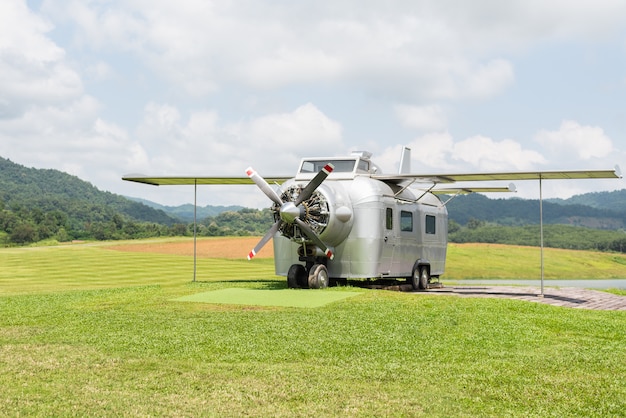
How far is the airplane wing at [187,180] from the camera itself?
24.2 m

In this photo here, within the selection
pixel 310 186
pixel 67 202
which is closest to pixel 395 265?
pixel 310 186

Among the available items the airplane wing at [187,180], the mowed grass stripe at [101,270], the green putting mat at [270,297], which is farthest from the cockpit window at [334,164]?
the mowed grass stripe at [101,270]

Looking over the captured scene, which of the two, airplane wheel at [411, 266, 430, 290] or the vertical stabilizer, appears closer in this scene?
airplane wheel at [411, 266, 430, 290]

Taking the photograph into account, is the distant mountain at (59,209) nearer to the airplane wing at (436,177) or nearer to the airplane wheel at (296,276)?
the airplane wing at (436,177)

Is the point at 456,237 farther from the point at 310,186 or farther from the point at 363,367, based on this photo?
the point at 363,367

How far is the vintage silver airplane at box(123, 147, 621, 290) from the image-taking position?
20.3m

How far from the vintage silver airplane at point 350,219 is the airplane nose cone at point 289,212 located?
0.03m

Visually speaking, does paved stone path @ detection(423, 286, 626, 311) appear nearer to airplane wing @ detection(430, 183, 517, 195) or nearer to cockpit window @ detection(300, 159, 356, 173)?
airplane wing @ detection(430, 183, 517, 195)

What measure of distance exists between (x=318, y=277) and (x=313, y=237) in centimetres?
139

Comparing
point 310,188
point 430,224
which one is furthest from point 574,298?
point 310,188

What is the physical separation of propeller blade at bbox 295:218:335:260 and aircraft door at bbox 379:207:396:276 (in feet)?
7.11

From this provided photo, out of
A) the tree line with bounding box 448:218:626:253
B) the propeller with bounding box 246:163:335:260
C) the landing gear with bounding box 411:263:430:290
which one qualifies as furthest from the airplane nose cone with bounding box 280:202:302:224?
the tree line with bounding box 448:218:626:253

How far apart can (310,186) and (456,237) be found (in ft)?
255

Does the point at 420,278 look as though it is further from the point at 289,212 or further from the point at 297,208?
the point at 289,212
